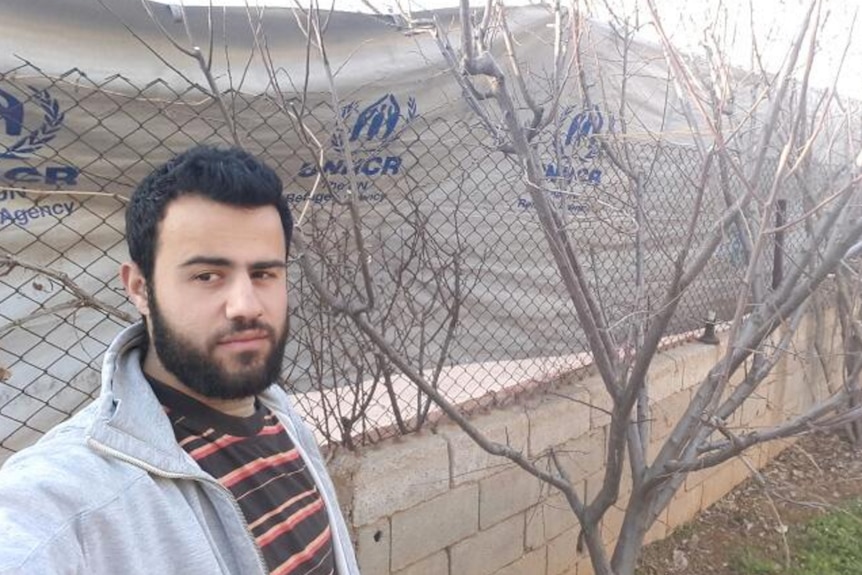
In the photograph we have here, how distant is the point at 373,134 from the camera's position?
103 inches

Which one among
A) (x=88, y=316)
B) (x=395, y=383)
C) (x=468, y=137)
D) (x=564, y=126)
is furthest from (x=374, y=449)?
(x=564, y=126)

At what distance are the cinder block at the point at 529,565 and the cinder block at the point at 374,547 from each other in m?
0.74

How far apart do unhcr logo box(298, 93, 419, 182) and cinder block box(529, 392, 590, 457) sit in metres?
1.34

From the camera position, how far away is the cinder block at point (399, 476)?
2.52 metres

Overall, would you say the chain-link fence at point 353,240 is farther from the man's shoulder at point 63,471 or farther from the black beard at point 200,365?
the man's shoulder at point 63,471

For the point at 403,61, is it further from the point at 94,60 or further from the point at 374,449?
the point at 374,449

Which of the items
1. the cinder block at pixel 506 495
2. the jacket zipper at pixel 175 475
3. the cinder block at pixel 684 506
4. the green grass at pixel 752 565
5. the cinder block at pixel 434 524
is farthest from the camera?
the cinder block at pixel 684 506

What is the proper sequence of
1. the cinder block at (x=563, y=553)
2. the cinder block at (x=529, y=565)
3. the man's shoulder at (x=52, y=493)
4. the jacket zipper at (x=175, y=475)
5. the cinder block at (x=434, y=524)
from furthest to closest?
the cinder block at (x=563, y=553)
the cinder block at (x=529, y=565)
the cinder block at (x=434, y=524)
the jacket zipper at (x=175, y=475)
the man's shoulder at (x=52, y=493)

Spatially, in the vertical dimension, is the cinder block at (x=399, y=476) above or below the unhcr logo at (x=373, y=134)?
below

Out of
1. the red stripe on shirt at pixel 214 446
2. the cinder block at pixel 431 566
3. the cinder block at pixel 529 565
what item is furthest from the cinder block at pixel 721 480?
the red stripe on shirt at pixel 214 446

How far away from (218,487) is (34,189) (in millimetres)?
1237

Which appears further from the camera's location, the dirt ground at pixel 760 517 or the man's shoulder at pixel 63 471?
the dirt ground at pixel 760 517

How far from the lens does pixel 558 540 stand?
11.1 feet

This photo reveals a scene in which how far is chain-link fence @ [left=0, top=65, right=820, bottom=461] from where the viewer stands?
1.94 metres
